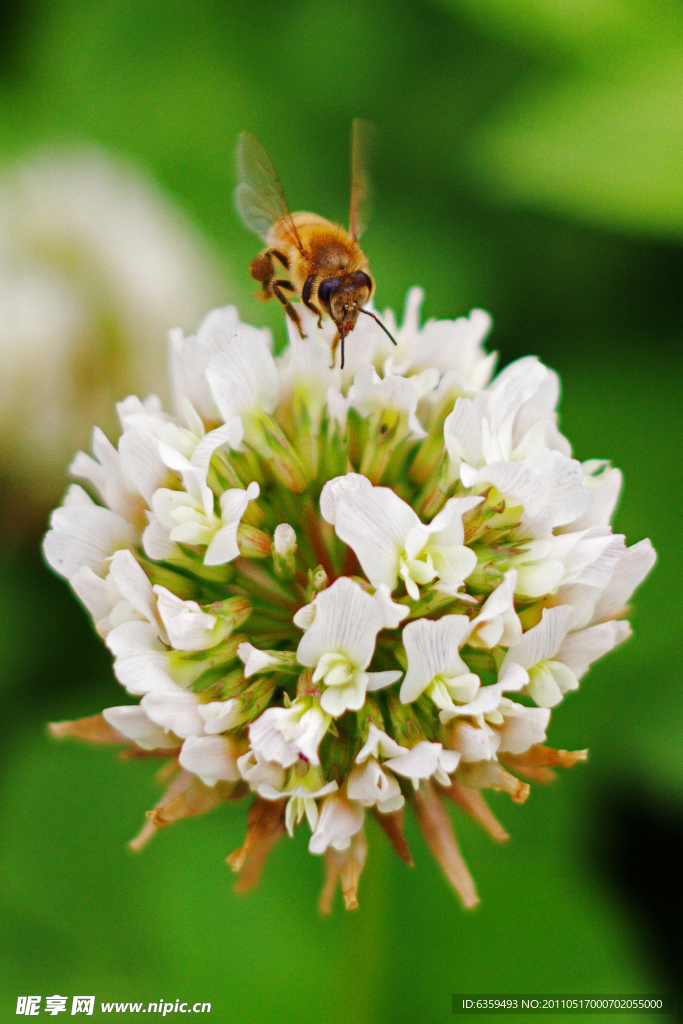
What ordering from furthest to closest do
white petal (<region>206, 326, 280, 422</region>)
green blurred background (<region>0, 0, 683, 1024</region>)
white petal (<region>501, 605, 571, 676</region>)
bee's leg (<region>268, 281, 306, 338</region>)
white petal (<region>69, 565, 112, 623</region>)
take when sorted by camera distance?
green blurred background (<region>0, 0, 683, 1024</region>)
bee's leg (<region>268, 281, 306, 338</region>)
white petal (<region>206, 326, 280, 422</region>)
white petal (<region>69, 565, 112, 623</region>)
white petal (<region>501, 605, 571, 676</region>)

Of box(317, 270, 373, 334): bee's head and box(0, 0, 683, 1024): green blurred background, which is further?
box(0, 0, 683, 1024): green blurred background

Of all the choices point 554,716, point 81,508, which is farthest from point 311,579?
point 554,716

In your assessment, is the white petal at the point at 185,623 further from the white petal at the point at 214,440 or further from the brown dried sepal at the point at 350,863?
the brown dried sepal at the point at 350,863

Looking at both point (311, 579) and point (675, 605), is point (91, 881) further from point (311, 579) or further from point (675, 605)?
point (675, 605)

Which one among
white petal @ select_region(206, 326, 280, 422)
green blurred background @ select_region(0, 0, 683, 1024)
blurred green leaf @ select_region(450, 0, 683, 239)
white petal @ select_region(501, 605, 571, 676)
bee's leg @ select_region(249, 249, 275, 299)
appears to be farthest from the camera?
green blurred background @ select_region(0, 0, 683, 1024)

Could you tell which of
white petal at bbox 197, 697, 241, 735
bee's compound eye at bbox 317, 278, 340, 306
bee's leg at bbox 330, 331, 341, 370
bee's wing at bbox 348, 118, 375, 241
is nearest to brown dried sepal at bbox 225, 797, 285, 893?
white petal at bbox 197, 697, 241, 735

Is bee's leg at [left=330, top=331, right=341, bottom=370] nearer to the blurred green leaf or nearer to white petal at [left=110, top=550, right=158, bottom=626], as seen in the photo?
white petal at [left=110, top=550, right=158, bottom=626]

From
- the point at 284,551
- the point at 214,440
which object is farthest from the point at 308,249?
the point at 284,551

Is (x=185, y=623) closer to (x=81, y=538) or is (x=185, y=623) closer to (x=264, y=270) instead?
(x=81, y=538)
